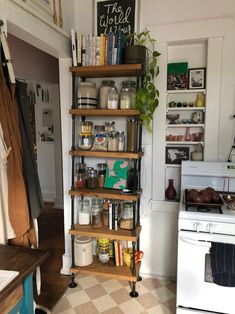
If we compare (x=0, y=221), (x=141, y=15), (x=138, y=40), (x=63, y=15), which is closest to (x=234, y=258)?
(x=0, y=221)

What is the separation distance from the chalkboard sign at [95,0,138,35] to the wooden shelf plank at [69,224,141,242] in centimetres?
166

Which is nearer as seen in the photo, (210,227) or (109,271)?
(210,227)

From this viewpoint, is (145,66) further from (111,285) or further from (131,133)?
(111,285)

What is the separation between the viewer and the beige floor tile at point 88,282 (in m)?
2.26

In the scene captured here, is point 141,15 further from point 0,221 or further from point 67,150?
point 0,221

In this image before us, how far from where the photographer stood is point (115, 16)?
213 cm

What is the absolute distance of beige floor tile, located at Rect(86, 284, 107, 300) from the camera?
2.11 meters

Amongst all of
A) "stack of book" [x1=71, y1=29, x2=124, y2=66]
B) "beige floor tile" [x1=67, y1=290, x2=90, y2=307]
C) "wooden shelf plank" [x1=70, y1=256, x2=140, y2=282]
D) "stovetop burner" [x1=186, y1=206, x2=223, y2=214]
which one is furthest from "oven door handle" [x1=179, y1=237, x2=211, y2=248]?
"stack of book" [x1=71, y1=29, x2=124, y2=66]

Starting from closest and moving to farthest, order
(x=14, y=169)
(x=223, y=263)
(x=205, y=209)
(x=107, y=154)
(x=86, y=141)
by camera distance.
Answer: (x=14, y=169)
(x=223, y=263)
(x=205, y=209)
(x=107, y=154)
(x=86, y=141)

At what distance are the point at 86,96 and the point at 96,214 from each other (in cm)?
101

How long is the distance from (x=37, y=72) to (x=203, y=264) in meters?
2.89

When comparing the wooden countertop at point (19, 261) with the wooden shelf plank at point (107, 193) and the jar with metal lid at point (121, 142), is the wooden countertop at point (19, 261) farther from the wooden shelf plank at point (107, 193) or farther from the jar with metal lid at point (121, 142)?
the jar with metal lid at point (121, 142)

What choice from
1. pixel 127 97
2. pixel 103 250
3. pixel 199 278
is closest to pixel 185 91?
pixel 127 97

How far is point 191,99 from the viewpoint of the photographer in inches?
84.8
